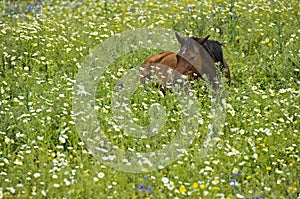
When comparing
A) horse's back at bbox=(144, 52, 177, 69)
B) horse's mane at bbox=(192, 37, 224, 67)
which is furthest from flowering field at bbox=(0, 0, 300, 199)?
horse's mane at bbox=(192, 37, 224, 67)

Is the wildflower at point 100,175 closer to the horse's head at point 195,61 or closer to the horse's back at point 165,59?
the horse's head at point 195,61

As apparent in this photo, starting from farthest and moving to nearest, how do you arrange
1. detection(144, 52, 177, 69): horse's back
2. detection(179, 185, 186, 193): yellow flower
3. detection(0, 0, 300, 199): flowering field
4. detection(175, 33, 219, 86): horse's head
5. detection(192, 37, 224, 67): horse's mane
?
detection(144, 52, 177, 69): horse's back < detection(192, 37, 224, 67): horse's mane < detection(175, 33, 219, 86): horse's head < detection(0, 0, 300, 199): flowering field < detection(179, 185, 186, 193): yellow flower

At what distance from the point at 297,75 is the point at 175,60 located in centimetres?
167

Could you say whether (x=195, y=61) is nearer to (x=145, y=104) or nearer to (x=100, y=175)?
(x=145, y=104)

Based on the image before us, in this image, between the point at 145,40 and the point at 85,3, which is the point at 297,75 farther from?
the point at 85,3

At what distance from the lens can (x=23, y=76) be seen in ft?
22.3

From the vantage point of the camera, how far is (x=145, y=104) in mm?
6219

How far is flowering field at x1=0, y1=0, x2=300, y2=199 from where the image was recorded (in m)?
4.91

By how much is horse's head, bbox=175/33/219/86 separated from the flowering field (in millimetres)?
334

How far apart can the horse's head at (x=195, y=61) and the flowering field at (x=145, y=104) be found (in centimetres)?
33

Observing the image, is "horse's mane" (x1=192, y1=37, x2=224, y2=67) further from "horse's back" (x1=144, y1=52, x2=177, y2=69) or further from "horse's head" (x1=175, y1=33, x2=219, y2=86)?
"horse's back" (x1=144, y1=52, x2=177, y2=69)

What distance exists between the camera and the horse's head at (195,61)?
6.73m

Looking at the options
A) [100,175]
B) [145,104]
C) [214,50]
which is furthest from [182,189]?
[214,50]

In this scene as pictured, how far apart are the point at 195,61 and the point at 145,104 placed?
3.14ft
